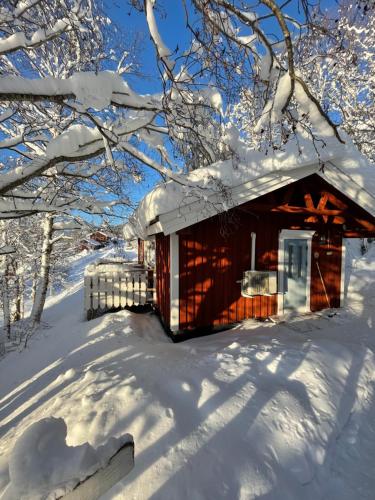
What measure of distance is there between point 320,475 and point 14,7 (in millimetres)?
6008

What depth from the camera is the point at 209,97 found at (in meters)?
3.44

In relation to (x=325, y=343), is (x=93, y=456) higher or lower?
higher

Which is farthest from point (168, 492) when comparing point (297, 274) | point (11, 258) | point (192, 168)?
point (11, 258)

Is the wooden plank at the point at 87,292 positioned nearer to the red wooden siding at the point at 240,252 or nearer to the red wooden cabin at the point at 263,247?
the red wooden cabin at the point at 263,247

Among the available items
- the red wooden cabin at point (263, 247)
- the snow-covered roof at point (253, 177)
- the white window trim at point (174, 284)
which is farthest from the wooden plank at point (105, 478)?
the white window trim at point (174, 284)

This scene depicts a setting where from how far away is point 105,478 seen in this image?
114cm

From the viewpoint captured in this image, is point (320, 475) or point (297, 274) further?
point (297, 274)

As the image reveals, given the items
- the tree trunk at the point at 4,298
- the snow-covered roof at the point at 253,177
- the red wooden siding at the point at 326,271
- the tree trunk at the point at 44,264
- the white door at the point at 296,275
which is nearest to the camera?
the snow-covered roof at the point at 253,177

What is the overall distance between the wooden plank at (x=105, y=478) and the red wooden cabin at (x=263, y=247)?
423 cm

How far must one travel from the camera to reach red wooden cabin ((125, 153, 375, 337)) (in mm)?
5938

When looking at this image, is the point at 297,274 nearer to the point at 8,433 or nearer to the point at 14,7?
the point at 8,433

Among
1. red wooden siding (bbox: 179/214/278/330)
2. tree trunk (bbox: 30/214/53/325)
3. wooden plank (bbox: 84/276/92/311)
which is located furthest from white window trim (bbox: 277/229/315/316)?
tree trunk (bbox: 30/214/53/325)

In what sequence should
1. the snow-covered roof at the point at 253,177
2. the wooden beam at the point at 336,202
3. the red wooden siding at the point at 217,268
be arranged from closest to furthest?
1. the snow-covered roof at the point at 253,177
2. the red wooden siding at the point at 217,268
3. the wooden beam at the point at 336,202

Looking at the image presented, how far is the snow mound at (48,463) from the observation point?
3.39 feet
